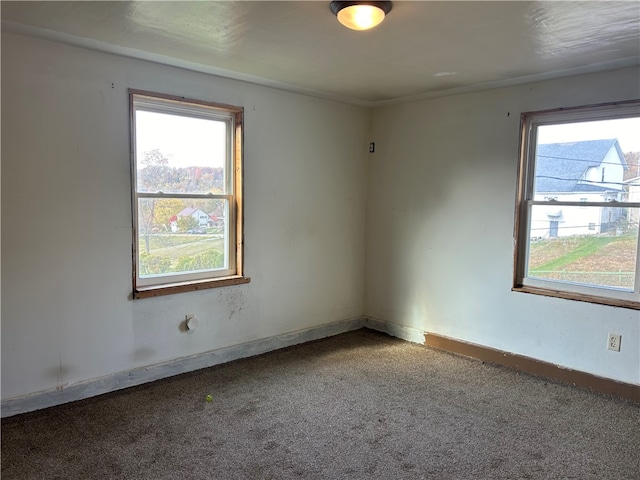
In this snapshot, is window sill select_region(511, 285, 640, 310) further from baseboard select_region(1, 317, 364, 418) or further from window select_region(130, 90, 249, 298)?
window select_region(130, 90, 249, 298)

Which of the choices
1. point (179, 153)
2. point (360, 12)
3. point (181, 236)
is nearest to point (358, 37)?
point (360, 12)

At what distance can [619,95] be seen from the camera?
3.25 m

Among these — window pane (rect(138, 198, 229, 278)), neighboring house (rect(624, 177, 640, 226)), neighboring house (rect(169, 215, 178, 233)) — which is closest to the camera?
neighboring house (rect(624, 177, 640, 226))

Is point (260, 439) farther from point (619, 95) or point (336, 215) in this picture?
point (619, 95)

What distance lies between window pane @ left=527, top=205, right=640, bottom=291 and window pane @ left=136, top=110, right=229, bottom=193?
2602 mm

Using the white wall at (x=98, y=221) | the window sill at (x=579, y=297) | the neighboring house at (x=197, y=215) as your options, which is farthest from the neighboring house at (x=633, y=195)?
the neighboring house at (x=197, y=215)

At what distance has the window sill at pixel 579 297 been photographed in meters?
3.27

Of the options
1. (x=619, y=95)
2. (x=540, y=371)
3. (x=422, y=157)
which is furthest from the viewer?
(x=422, y=157)

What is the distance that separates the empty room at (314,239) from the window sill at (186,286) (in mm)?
24

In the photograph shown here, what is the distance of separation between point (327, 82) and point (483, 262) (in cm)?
202

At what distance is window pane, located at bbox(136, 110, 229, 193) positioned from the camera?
11.1ft

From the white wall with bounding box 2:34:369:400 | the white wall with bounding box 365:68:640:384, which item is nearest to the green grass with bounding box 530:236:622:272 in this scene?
the white wall with bounding box 365:68:640:384

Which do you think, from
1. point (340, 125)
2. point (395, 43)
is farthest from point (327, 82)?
point (395, 43)

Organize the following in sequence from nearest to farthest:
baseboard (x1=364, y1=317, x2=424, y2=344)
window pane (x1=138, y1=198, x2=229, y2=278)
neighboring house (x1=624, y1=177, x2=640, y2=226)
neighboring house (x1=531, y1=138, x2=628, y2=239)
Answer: neighboring house (x1=624, y1=177, x2=640, y2=226)
neighboring house (x1=531, y1=138, x2=628, y2=239)
window pane (x1=138, y1=198, x2=229, y2=278)
baseboard (x1=364, y1=317, x2=424, y2=344)
